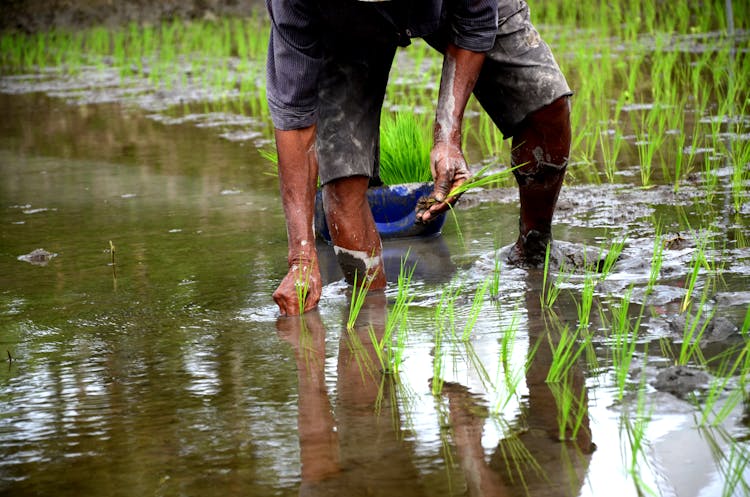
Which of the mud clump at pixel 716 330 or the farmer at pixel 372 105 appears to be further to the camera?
the farmer at pixel 372 105

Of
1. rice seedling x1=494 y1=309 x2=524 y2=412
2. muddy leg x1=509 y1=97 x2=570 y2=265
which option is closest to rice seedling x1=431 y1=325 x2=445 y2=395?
rice seedling x1=494 y1=309 x2=524 y2=412

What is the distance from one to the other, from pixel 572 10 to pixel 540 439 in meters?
7.66

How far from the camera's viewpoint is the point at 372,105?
9.60 feet

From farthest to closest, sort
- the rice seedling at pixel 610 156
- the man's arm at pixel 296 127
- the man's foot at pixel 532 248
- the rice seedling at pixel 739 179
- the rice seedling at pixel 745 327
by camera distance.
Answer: the rice seedling at pixel 610 156
the rice seedling at pixel 739 179
the man's foot at pixel 532 248
the man's arm at pixel 296 127
the rice seedling at pixel 745 327

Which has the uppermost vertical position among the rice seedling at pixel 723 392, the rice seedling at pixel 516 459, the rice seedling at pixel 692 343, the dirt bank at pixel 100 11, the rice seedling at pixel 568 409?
the dirt bank at pixel 100 11

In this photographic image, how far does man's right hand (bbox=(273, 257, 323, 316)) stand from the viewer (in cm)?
275

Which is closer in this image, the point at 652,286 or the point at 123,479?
the point at 123,479

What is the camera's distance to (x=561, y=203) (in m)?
3.80

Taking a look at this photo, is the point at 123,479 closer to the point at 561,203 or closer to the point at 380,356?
the point at 380,356

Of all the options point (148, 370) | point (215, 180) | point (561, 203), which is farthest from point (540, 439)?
point (215, 180)

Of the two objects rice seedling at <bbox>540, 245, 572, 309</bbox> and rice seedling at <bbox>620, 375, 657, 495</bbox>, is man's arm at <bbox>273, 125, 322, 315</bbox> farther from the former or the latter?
rice seedling at <bbox>620, 375, 657, 495</bbox>

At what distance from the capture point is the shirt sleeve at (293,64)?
2.63 metres

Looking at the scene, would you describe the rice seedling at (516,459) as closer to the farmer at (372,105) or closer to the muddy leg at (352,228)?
the farmer at (372,105)

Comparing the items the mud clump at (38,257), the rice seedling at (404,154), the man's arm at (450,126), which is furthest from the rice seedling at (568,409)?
the mud clump at (38,257)
